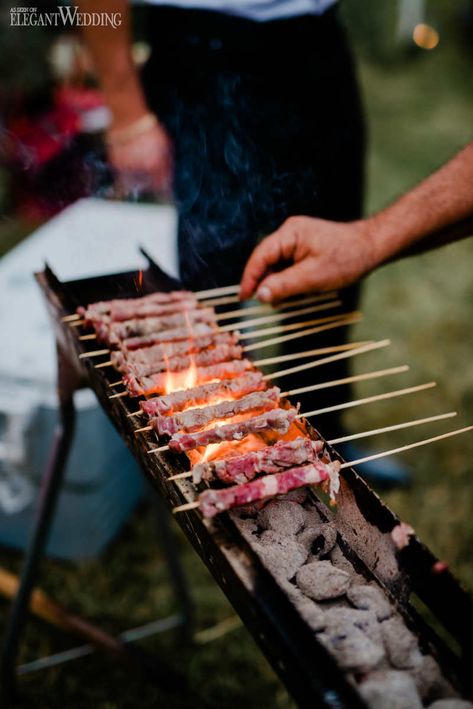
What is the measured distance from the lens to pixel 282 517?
177 cm

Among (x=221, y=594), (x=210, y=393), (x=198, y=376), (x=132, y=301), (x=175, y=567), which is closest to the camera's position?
(x=210, y=393)

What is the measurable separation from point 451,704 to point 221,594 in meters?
2.72

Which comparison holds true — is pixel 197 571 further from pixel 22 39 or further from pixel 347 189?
pixel 22 39

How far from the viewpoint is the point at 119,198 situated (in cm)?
634

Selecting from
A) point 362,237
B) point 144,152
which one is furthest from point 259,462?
point 144,152

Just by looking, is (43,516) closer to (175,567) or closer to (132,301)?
(175,567)

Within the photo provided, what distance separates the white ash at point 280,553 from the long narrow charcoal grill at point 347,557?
0.33ft

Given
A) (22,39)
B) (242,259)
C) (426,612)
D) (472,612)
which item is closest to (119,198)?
(22,39)

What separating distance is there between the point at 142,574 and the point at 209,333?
2.23m

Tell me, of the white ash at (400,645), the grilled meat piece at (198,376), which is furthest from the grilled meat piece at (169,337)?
the white ash at (400,645)

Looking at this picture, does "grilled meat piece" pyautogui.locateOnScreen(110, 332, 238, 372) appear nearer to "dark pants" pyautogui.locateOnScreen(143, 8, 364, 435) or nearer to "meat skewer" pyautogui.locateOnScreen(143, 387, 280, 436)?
"meat skewer" pyautogui.locateOnScreen(143, 387, 280, 436)

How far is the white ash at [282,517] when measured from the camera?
1750mm

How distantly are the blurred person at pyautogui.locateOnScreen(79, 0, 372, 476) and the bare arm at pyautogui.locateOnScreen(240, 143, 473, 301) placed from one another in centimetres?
37

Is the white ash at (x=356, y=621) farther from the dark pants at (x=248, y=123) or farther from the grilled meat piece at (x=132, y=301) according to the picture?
the dark pants at (x=248, y=123)
